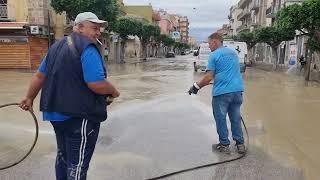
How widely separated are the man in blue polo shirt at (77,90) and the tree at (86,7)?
25147 millimetres

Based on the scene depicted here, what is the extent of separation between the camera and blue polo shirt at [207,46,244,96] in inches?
234

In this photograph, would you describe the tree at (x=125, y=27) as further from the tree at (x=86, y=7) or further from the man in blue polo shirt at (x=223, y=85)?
the man in blue polo shirt at (x=223, y=85)

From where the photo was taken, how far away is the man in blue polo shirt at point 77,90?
10.9ft

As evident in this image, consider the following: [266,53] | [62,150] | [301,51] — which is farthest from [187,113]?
[266,53]

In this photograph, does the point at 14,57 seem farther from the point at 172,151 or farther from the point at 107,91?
the point at 107,91

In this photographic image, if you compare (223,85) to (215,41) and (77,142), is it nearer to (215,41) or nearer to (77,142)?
(215,41)

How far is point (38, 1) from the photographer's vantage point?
29.2 metres

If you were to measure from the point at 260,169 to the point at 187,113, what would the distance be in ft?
14.4

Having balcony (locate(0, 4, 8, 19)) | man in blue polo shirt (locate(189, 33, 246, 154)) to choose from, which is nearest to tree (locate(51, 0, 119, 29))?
balcony (locate(0, 4, 8, 19))

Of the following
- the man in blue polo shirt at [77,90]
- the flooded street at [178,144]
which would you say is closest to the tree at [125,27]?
the flooded street at [178,144]

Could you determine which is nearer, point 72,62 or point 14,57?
point 72,62

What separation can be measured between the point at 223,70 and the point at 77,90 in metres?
3.05

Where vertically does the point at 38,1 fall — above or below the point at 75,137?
above

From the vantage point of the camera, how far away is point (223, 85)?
597cm
